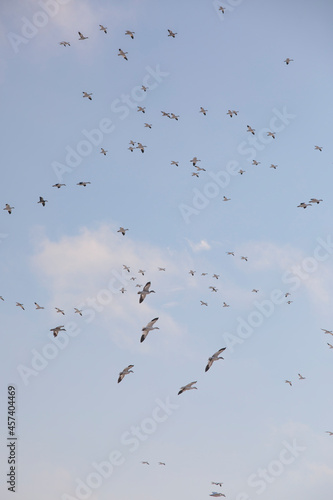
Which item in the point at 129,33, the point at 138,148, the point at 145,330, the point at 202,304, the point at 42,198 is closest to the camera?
the point at 145,330

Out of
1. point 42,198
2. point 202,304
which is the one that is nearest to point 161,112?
point 42,198

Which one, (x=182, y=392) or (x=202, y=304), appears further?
(x=202, y=304)

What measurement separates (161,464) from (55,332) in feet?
93.2

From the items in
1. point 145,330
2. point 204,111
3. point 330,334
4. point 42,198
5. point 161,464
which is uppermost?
point 204,111

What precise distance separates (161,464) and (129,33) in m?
61.3

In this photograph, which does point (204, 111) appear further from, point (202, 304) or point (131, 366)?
point (131, 366)

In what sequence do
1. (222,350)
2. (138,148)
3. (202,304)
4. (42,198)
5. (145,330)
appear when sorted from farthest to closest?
(202,304) → (138,148) → (42,198) → (145,330) → (222,350)

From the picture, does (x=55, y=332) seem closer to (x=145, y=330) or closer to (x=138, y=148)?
(x=145, y=330)

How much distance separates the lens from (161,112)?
6894cm

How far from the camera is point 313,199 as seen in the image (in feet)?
A: 214

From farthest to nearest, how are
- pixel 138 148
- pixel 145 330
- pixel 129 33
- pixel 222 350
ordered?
pixel 138 148 < pixel 129 33 < pixel 145 330 < pixel 222 350

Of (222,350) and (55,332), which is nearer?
(222,350)

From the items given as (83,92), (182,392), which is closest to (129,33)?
(83,92)

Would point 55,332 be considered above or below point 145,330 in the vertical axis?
below
